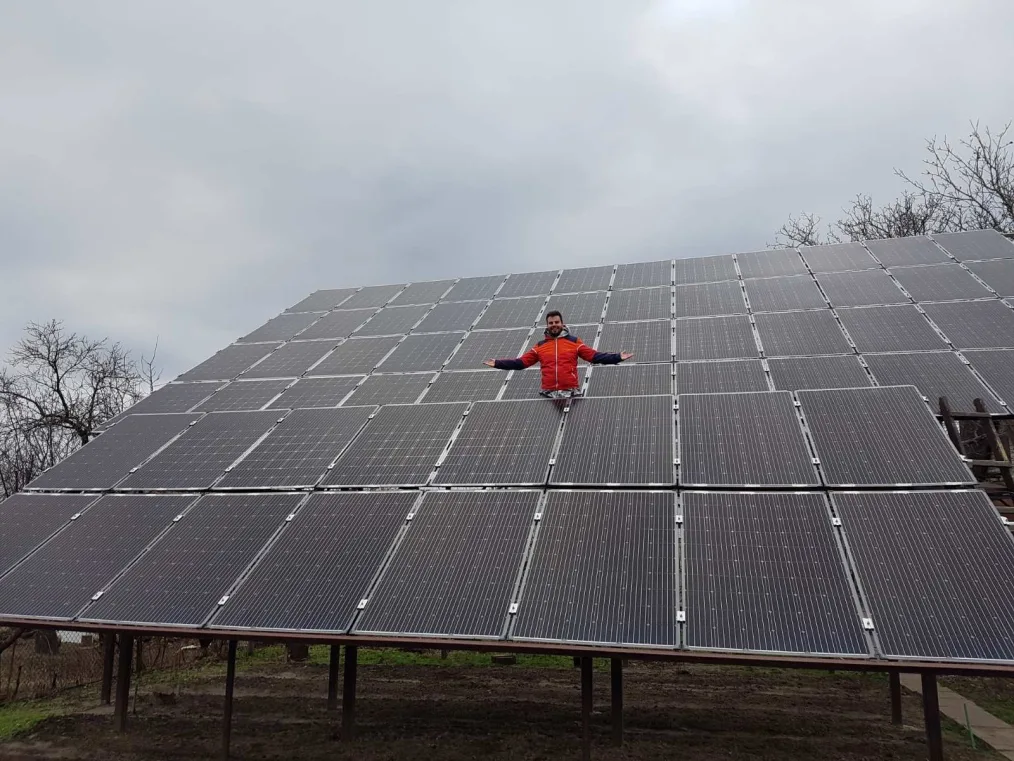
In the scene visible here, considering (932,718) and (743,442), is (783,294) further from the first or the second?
(932,718)

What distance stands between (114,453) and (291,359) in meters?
4.26

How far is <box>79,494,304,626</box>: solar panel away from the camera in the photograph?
650 cm

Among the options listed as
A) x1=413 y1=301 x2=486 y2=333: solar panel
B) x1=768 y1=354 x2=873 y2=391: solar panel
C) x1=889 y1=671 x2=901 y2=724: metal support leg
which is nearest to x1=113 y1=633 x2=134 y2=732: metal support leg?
x1=413 y1=301 x2=486 y2=333: solar panel

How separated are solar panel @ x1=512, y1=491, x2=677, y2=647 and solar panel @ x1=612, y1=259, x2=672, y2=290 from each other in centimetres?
910

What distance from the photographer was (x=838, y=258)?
570 inches

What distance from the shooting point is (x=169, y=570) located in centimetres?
704

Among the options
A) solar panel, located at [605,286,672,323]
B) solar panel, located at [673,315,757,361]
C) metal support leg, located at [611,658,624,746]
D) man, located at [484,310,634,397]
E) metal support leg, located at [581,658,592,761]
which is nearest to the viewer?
metal support leg, located at [581,658,592,761]

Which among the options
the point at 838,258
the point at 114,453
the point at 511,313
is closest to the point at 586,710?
the point at 114,453

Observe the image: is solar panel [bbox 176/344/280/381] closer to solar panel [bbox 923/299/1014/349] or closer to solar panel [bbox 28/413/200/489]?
solar panel [bbox 28/413/200/489]

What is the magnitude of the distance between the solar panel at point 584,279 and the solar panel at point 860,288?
16.0 ft

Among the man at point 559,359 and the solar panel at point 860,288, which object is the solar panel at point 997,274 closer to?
the solar panel at point 860,288

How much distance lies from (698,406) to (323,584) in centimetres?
518

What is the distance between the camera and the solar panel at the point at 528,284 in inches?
619

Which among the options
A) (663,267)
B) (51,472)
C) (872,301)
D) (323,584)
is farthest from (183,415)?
(872,301)
